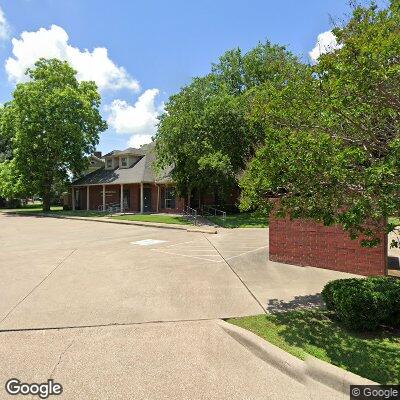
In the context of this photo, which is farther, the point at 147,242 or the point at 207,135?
the point at 207,135

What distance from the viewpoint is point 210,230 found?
21.1 meters

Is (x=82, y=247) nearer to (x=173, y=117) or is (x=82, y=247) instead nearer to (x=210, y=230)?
(x=210, y=230)

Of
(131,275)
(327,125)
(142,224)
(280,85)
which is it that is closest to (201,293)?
(131,275)

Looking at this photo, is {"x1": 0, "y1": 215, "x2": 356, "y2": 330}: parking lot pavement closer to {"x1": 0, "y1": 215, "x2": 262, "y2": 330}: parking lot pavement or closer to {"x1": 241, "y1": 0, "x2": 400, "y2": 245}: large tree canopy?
{"x1": 0, "y1": 215, "x2": 262, "y2": 330}: parking lot pavement

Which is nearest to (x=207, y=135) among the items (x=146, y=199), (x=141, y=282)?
(x=146, y=199)

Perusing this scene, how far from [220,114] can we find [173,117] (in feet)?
12.0

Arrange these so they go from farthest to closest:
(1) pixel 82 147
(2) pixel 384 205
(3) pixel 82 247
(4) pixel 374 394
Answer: (1) pixel 82 147 → (3) pixel 82 247 → (2) pixel 384 205 → (4) pixel 374 394

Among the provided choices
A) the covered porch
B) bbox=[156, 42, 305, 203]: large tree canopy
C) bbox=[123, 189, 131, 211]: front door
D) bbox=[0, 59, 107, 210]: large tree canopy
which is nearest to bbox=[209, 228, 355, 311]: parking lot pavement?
bbox=[156, 42, 305, 203]: large tree canopy

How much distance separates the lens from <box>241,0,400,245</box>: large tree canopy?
486 centimetres

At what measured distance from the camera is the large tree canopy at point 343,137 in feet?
16.0

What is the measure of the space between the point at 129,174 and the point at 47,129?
34.1ft

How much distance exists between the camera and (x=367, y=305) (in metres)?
5.97

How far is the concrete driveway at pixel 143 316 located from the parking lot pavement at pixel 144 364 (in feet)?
0.05

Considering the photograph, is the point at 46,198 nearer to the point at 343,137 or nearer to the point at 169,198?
the point at 169,198
